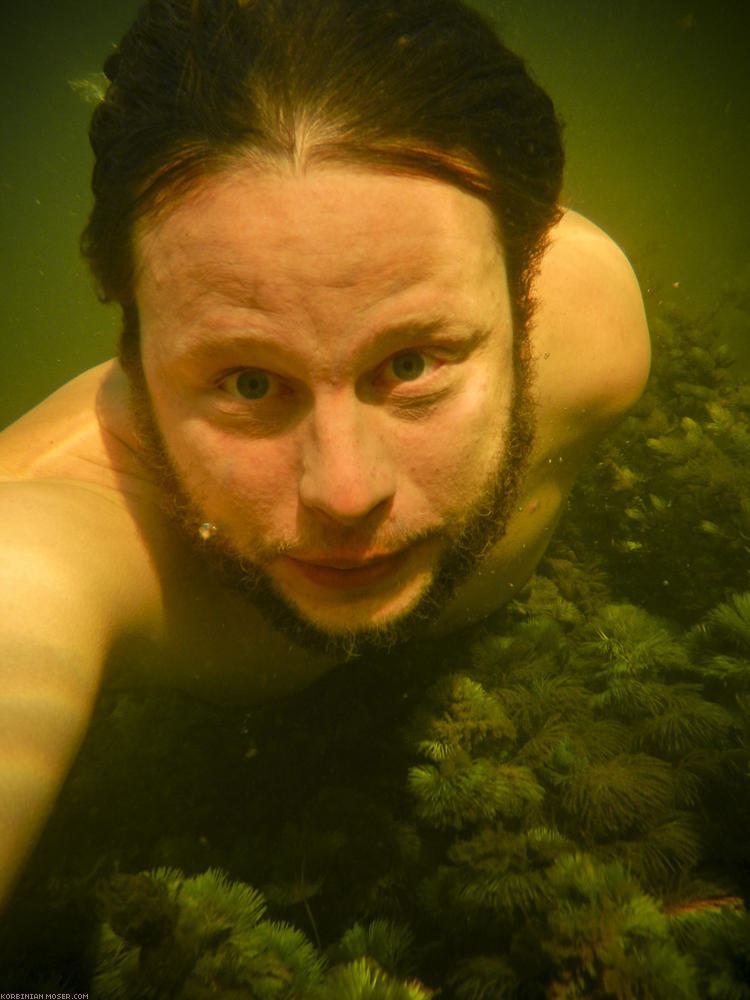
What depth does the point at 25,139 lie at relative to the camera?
3369cm

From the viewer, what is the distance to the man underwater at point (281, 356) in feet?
4.64

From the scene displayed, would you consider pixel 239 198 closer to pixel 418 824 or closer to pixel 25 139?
pixel 418 824

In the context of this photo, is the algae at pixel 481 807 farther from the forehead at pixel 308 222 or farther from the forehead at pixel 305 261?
the forehead at pixel 308 222

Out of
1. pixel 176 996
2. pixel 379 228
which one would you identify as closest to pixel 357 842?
pixel 176 996

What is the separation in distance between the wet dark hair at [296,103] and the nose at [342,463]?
0.69 meters

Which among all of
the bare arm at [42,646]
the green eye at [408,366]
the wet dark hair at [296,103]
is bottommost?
the bare arm at [42,646]

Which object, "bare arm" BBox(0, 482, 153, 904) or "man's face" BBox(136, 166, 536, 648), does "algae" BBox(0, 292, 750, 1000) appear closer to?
"bare arm" BBox(0, 482, 153, 904)

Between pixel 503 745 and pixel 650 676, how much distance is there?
2.15ft

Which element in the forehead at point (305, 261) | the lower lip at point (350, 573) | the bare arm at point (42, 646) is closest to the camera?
the bare arm at point (42, 646)

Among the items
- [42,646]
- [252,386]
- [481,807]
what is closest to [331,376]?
[252,386]

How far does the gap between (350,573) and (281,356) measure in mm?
681

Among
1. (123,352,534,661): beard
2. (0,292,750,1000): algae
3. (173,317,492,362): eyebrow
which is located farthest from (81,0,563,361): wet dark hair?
(0,292,750,1000): algae

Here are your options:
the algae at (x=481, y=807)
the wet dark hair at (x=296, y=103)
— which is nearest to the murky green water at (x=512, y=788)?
the algae at (x=481, y=807)

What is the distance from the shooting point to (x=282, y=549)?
161 cm
